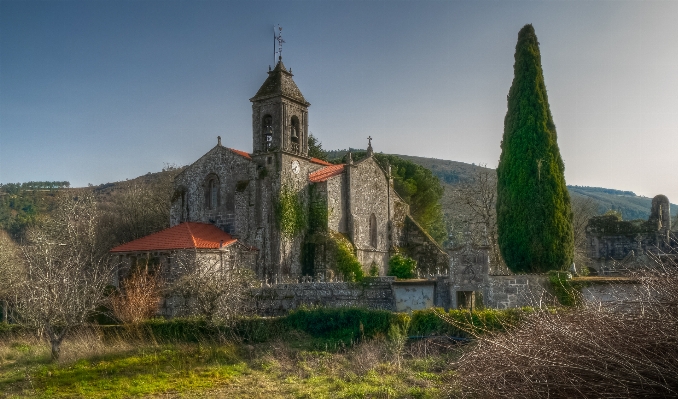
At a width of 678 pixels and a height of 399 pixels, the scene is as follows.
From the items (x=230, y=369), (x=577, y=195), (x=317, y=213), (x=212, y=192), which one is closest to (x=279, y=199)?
(x=317, y=213)

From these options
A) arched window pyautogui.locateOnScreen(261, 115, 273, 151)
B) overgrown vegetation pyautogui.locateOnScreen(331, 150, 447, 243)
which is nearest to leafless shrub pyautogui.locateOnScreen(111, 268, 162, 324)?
arched window pyautogui.locateOnScreen(261, 115, 273, 151)

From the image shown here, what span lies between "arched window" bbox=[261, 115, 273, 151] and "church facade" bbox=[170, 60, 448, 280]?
0.06 m

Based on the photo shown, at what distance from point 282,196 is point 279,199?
9.5 inches

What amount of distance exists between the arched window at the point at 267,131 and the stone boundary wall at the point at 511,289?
55.8ft

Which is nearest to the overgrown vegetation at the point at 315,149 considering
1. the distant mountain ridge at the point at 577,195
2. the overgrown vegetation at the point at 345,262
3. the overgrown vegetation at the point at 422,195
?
the overgrown vegetation at the point at 422,195

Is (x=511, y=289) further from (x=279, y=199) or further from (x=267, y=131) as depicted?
(x=267, y=131)

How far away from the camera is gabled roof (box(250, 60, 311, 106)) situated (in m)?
33.5

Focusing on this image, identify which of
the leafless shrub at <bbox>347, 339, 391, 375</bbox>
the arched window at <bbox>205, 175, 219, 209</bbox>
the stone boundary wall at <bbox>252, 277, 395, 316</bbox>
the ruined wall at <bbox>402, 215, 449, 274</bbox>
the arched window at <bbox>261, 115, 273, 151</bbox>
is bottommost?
the leafless shrub at <bbox>347, 339, 391, 375</bbox>

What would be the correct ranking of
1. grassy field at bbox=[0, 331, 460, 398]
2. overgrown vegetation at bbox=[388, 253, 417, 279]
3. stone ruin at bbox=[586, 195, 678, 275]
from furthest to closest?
overgrown vegetation at bbox=[388, 253, 417, 279] → stone ruin at bbox=[586, 195, 678, 275] → grassy field at bbox=[0, 331, 460, 398]

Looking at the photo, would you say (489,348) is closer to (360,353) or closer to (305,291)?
(360,353)

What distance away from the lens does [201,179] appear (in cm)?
3538

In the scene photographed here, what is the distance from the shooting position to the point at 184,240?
29.4 meters

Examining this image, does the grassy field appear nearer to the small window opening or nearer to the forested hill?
the small window opening

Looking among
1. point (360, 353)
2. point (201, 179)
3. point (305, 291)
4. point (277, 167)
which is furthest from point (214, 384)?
point (201, 179)
